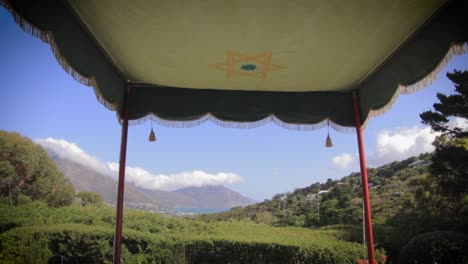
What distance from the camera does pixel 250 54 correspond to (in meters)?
2.81

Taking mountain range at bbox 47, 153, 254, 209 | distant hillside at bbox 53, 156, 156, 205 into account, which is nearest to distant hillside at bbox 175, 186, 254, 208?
mountain range at bbox 47, 153, 254, 209

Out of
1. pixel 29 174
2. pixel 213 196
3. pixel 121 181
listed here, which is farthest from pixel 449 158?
pixel 213 196

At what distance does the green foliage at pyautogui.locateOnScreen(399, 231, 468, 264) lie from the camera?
4.15 metres

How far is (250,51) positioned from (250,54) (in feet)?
0.21

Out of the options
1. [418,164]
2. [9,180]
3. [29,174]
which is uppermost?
[418,164]

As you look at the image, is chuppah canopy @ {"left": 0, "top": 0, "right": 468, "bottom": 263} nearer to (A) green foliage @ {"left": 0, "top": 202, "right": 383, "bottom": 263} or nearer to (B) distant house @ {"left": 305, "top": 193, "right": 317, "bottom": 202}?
(A) green foliage @ {"left": 0, "top": 202, "right": 383, "bottom": 263}

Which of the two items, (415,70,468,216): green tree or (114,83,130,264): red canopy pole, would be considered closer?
(114,83,130,264): red canopy pole

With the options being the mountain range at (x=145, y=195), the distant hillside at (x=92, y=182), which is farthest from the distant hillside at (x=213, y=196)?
the distant hillside at (x=92, y=182)

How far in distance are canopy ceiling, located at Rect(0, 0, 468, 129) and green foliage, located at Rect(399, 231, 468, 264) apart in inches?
83.8

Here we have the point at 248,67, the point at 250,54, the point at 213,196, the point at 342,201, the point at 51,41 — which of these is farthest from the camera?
the point at 213,196

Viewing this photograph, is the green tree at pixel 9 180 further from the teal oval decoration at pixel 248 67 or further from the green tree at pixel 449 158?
the green tree at pixel 449 158

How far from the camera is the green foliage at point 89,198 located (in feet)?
27.1

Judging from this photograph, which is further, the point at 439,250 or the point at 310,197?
→ the point at 310,197

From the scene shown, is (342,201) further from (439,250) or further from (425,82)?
(425,82)
